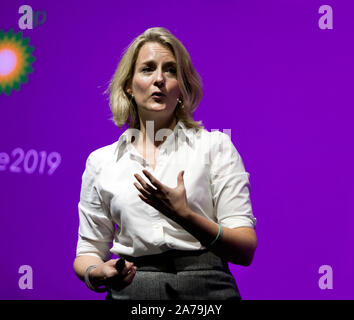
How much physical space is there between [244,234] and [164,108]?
1.58ft

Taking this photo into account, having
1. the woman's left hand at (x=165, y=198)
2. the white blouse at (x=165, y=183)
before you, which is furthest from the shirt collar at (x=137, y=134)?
the woman's left hand at (x=165, y=198)

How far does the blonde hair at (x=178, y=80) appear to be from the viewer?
1.55m

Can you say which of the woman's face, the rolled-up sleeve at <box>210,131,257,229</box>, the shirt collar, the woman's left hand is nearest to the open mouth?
the woman's face

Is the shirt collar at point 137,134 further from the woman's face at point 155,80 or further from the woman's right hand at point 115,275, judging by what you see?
the woman's right hand at point 115,275

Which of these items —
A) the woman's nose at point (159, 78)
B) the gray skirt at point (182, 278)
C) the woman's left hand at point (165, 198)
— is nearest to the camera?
the woman's left hand at point (165, 198)

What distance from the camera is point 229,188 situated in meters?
1.36

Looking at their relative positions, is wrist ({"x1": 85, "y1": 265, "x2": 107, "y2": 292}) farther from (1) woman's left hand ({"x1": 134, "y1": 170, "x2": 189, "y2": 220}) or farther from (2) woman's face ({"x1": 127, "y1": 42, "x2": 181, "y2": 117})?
(2) woman's face ({"x1": 127, "y1": 42, "x2": 181, "y2": 117})

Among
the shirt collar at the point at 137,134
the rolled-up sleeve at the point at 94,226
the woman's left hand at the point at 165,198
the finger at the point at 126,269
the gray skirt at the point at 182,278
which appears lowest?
the gray skirt at the point at 182,278

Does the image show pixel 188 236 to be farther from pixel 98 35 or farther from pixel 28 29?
pixel 28 29

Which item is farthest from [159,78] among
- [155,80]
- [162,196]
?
[162,196]

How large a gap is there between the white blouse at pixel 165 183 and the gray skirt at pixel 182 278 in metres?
0.03

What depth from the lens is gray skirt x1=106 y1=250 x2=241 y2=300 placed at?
4.26 ft

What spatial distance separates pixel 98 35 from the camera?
2289 millimetres

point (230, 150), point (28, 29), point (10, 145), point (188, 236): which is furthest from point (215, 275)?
point (28, 29)
